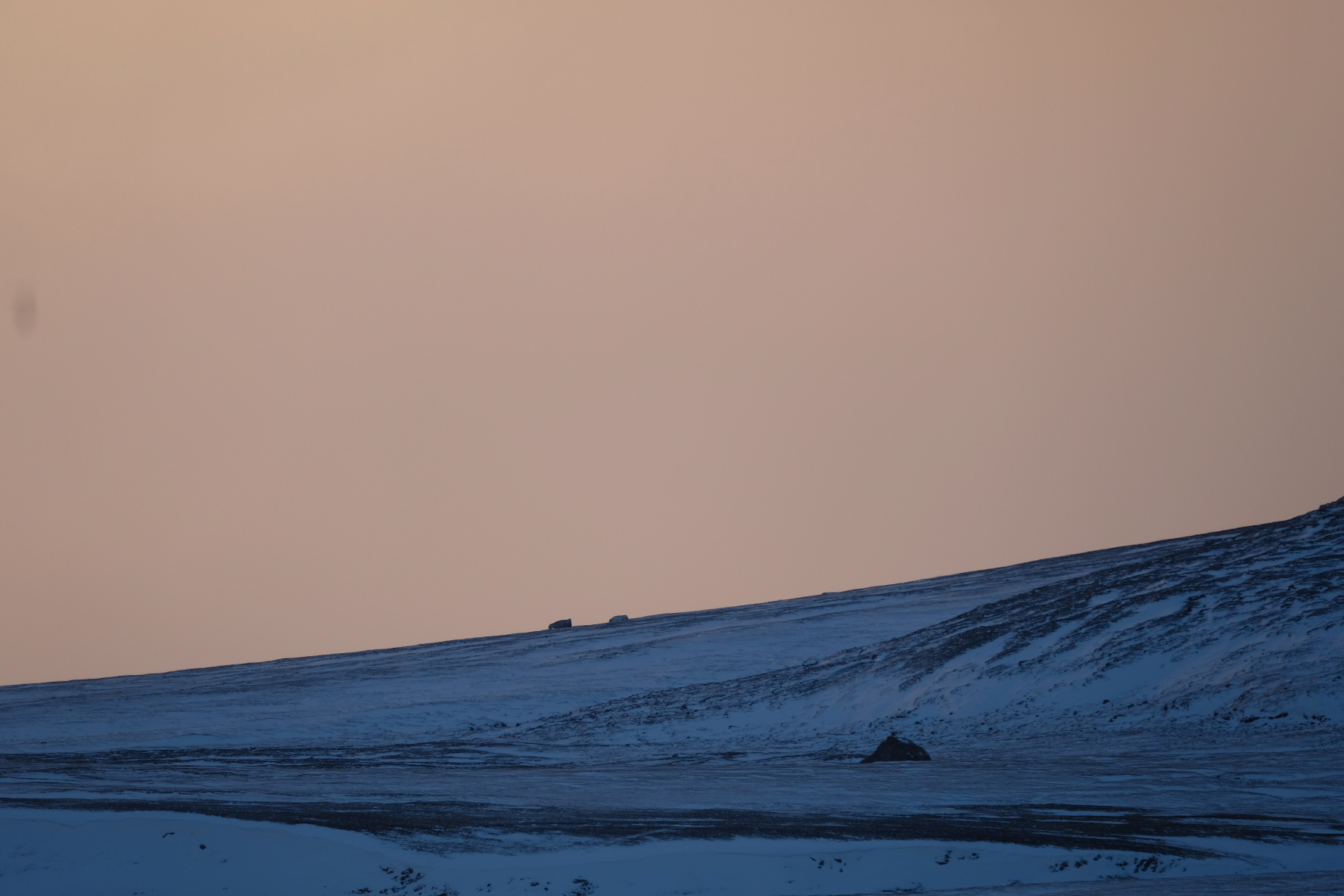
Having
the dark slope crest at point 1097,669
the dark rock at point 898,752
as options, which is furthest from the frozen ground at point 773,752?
the dark rock at point 898,752

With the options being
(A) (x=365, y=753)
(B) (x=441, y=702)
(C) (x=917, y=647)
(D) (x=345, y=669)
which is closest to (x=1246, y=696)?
(C) (x=917, y=647)

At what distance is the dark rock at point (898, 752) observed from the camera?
1816 centimetres

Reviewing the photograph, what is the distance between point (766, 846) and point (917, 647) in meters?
18.4

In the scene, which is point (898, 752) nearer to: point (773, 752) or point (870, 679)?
point (773, 752)

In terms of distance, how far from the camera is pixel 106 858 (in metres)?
11.1

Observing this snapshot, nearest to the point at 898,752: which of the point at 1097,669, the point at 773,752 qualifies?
the point at 773,752

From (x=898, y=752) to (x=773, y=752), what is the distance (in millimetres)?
4399

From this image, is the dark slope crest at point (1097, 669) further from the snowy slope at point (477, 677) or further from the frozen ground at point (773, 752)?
the snowy slope at point (477, 677)

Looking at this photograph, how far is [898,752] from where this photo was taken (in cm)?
1827

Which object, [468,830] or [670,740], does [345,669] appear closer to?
[670,740]

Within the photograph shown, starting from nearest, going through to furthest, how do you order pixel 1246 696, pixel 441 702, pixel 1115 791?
pixel 1115 791, pixel 1246 696, pixel 441 702

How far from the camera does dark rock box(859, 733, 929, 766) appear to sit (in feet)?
59.6

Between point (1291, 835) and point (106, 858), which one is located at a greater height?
point (106, 858)

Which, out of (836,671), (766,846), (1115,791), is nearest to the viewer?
(766,846)
